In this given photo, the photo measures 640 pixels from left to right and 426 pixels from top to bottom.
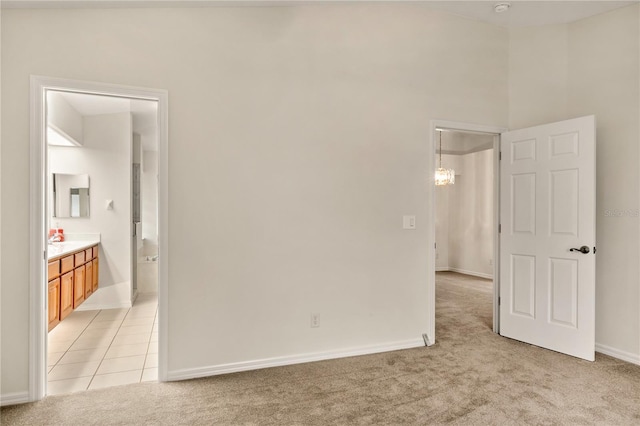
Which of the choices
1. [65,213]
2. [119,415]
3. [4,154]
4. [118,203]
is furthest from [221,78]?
[65,213]

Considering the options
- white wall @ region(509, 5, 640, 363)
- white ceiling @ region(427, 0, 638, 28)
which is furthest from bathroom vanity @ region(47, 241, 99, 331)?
white wall @ region(509, 5, 640, 363)

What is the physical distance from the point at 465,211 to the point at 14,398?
7.40 metres

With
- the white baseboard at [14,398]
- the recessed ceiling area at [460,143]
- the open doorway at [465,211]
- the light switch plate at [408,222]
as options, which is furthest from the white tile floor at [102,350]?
the recessed ceiling area at [460,143]

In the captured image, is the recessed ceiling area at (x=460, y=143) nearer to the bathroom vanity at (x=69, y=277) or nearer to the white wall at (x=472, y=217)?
the white wall at (x=472, y=217)

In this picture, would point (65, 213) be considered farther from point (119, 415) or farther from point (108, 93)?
point (119, 415)

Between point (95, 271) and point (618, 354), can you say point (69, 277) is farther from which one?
point (618, 354)

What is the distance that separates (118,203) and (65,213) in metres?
0.66

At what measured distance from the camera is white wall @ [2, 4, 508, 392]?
257cm

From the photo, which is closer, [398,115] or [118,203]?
[398,115]

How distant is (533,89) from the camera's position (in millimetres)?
3766

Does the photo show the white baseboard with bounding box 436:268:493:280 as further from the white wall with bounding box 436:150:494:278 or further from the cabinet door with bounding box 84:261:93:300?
the cabinet door with bounding box 84:261:93:300

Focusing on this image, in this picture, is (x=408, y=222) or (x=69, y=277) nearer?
(x=408, y=222)

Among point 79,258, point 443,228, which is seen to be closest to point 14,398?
point 79,258

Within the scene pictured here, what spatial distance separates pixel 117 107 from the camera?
16.1 ft
